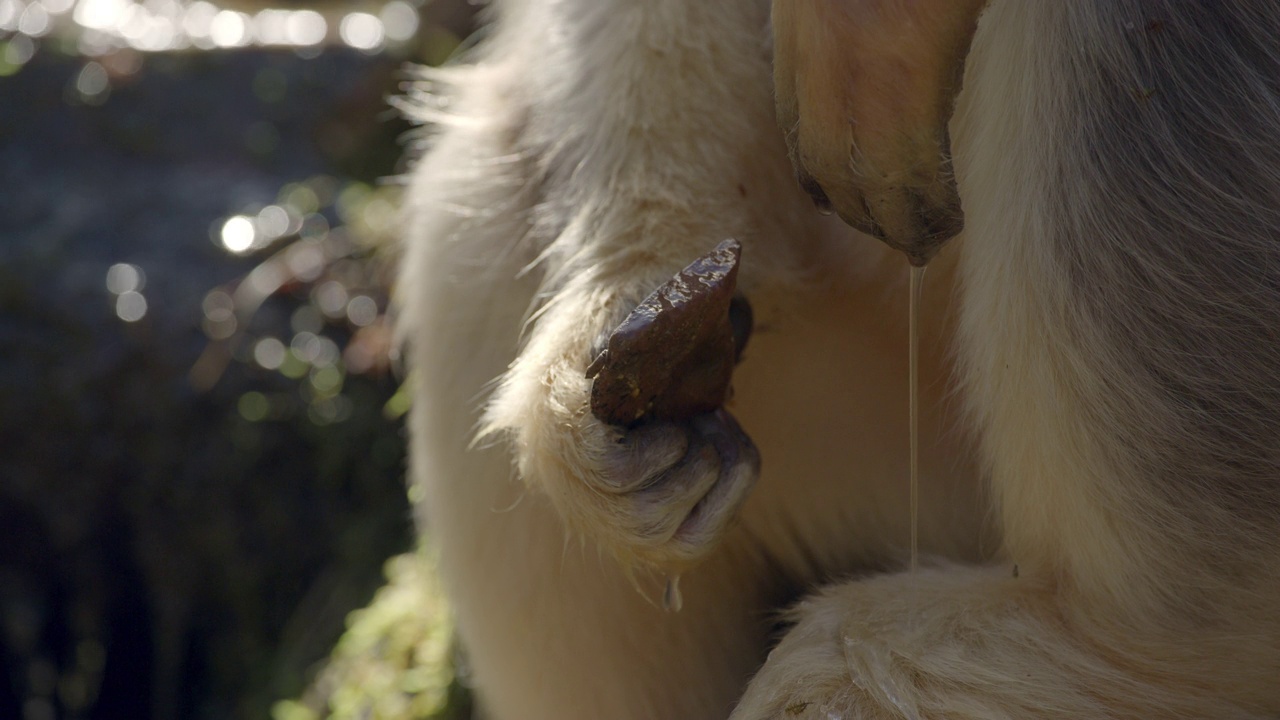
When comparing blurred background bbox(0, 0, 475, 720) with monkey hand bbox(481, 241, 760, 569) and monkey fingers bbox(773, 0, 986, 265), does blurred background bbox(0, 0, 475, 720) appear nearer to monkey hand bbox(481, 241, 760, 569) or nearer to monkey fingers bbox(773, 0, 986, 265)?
monkey hand bbox(481, 241, 760, 569)

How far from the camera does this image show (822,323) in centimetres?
199

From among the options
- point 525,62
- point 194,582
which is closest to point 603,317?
point 525,62

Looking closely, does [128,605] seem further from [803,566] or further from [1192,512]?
[1192,512]

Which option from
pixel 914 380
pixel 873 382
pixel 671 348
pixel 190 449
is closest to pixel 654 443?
pixel 671 348

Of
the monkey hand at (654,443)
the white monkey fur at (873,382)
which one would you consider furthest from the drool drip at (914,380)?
the monkey hand at (654,443)

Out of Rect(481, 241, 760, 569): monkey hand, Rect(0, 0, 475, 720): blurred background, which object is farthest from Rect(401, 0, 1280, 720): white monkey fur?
Rect(0, 0, 475, 720): blurred background

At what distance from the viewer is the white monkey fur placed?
1.35 meters

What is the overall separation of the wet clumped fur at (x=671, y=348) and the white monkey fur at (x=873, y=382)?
7 centimetres

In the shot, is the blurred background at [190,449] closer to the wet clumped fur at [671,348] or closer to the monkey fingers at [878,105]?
the wet clumped fur at [671,348]

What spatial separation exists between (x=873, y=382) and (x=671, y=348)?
1.78 ft

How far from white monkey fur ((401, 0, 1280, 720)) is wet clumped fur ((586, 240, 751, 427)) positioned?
0.07 m

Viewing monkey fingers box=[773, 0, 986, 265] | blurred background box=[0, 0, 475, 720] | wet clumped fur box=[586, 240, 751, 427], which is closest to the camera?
monkey fingers box=[773, 0, 986, 265]

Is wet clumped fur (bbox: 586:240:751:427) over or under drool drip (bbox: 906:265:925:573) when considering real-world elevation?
over

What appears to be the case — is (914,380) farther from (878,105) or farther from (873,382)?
(878,105)
